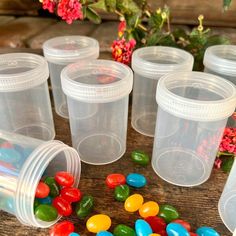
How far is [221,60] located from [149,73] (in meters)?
0.24

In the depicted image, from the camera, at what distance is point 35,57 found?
0.99m

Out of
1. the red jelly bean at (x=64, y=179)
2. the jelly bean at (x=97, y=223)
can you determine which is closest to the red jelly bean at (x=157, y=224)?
the jelly bean at (x=97, y=223)

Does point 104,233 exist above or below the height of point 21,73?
below

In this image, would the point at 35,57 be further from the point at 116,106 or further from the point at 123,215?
the point at 123,215

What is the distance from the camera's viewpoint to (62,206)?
2.37ft

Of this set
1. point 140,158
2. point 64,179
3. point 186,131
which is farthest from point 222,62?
point 64,179

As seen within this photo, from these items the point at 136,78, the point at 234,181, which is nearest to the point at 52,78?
the point at 136,78

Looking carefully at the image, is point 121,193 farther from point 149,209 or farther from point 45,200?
point 45,200

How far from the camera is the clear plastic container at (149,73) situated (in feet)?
3.12

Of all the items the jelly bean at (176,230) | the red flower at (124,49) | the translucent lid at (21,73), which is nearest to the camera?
the jelly bean at (176,230)

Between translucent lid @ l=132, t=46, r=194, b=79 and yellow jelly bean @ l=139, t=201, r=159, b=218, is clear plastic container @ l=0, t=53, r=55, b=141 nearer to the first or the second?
translucent lid @ l=132, t=46, r=194, b=79

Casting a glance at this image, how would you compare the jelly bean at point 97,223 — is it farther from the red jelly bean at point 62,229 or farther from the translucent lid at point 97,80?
the translucent lid at point 97,80

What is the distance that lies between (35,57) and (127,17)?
403 millimetres

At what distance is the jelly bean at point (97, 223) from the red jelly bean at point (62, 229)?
4 cm
